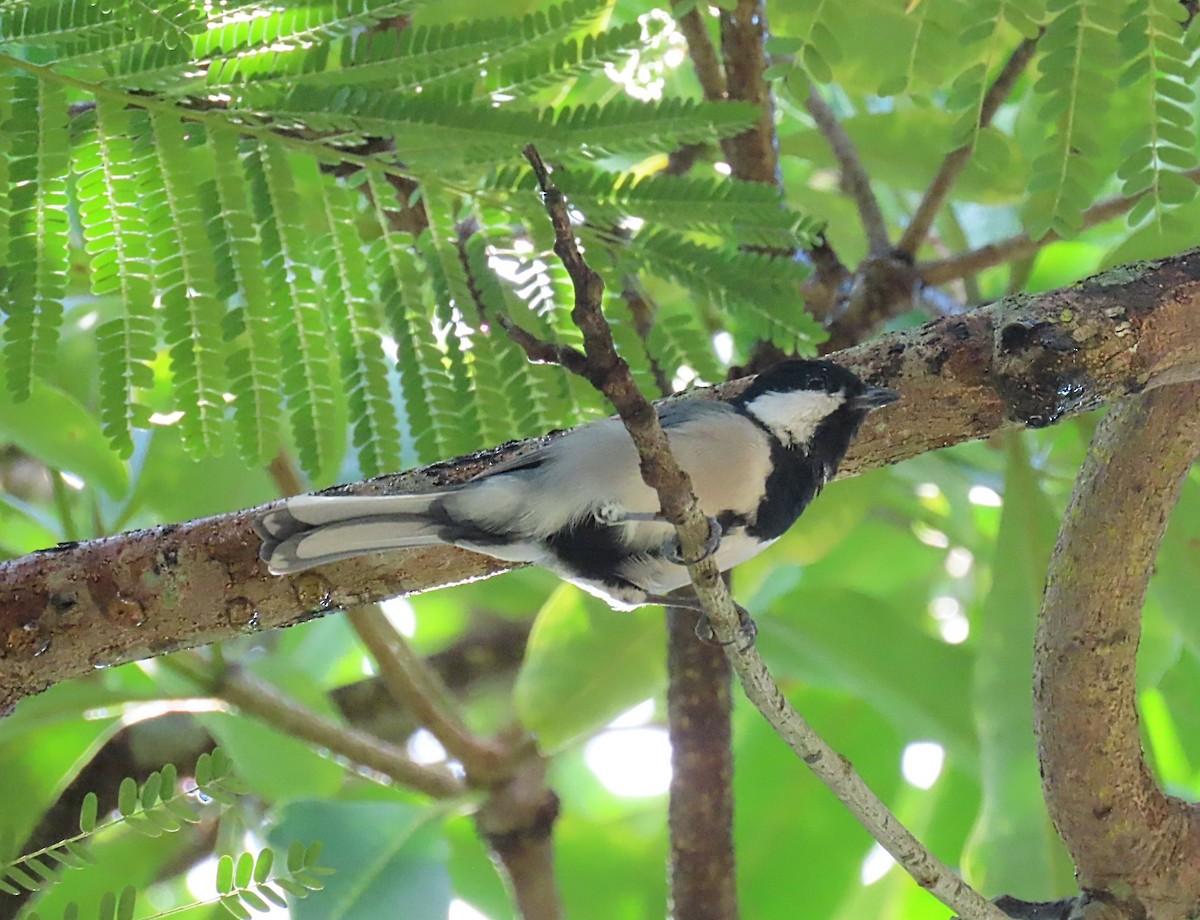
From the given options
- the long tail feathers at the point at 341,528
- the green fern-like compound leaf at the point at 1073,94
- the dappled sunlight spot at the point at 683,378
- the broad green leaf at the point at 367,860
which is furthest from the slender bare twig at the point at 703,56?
the broad green leaf at the point at 367,860

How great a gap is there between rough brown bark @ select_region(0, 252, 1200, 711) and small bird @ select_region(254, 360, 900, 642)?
2.8 inches

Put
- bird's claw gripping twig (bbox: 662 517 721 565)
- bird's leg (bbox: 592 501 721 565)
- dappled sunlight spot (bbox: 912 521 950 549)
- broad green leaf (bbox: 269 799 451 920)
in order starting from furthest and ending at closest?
dappled sunlight spot (bbox: 912 521 950 549) → broad green leaf (bbox: 269 799 451 920) → bird's leg (bbox: 592 501 721 565) → bird's claw gripping twig (bbox: 662 517 721 565)

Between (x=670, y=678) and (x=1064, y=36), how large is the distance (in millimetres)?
1320

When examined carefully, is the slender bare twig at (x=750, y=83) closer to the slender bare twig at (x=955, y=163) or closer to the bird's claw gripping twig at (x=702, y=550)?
the slender bare twig at (x=955, y=163)

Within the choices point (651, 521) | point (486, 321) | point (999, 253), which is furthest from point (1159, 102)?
point (486, 321)

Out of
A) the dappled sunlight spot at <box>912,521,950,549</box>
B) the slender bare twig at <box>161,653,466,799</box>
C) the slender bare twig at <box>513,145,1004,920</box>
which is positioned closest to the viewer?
the slender bare twig at <box>513,145,1004,920</box>

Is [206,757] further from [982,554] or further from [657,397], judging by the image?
[982,554]

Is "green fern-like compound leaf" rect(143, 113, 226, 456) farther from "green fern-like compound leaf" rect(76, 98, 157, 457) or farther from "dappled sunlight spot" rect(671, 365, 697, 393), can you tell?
"dappled sunlight spot" rect(671, 365, 697, 393)

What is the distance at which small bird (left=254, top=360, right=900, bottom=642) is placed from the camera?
1516mm

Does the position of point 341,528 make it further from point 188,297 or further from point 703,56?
point 703,56

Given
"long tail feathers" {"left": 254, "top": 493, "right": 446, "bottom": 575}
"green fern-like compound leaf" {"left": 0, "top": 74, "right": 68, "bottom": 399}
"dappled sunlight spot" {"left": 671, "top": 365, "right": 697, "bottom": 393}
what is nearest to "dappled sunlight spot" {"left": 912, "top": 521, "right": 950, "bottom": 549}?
"dappled sunlight spot" {"left": 671, "top": 365, "right": 697, "bottom": 393}

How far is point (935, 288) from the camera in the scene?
2408mm

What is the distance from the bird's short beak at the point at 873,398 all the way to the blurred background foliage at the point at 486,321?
0.59 ft

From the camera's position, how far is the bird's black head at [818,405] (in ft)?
5.48
